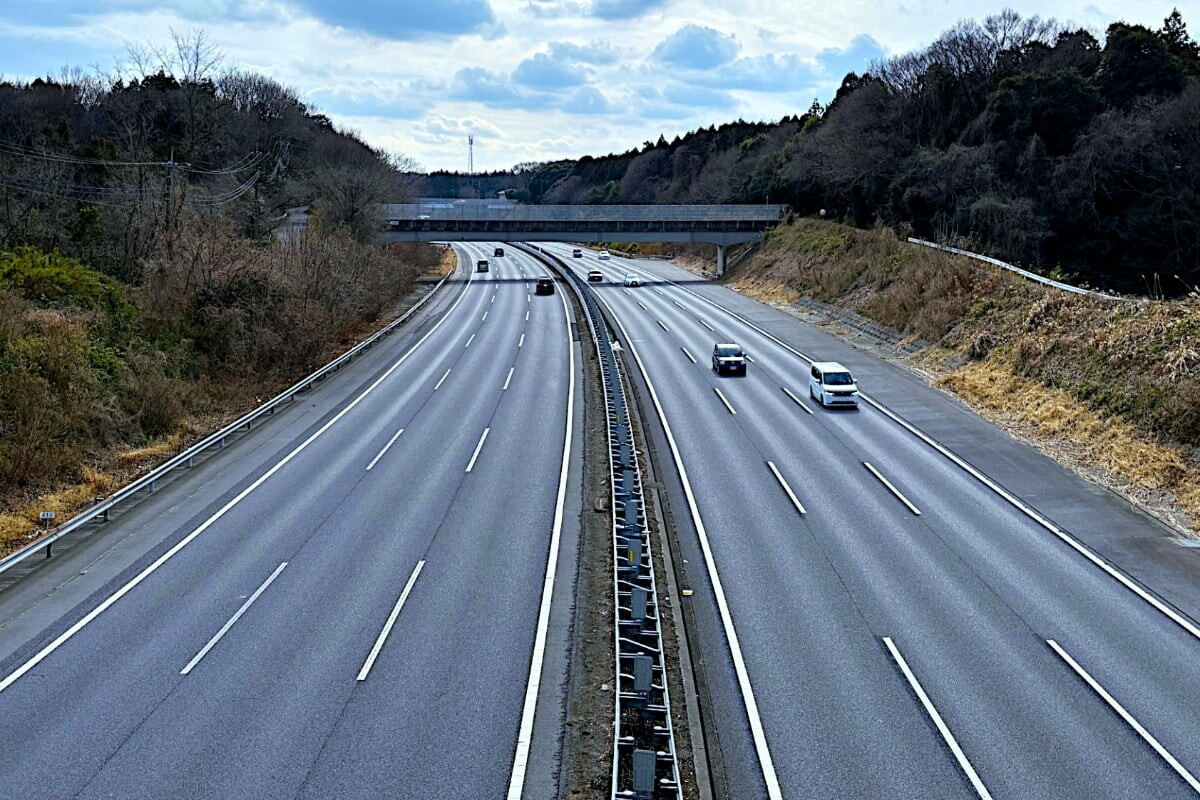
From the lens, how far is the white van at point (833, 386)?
108ft

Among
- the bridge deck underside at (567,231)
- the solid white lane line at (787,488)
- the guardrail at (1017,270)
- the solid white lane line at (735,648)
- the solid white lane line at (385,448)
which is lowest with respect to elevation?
the solid white lane line at (735,648)

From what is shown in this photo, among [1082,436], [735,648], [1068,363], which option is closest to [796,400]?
[1068,363]

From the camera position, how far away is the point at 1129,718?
13.5 m

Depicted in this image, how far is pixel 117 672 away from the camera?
14586 millimetres

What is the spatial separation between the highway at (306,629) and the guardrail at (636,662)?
1174mm

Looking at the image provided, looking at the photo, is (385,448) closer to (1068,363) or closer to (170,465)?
(170,465)

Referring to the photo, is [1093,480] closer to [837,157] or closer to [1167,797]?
[1167,797]

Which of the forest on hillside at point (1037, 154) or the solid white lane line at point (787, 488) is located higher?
the forest on hillside at point (1037, 154)

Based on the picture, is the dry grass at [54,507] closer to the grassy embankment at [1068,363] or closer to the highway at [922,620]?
the highway at [922,620]

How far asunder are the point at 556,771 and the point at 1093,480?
1853 centimetres

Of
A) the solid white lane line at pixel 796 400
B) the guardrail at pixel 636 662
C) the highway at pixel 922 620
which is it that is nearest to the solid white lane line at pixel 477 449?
the guardrail at pixel 636 662

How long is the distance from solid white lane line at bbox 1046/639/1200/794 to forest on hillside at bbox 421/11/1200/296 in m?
30.7

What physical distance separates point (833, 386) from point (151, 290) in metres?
27.5

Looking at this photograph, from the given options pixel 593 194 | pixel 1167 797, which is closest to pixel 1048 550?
pixel 1167 797
